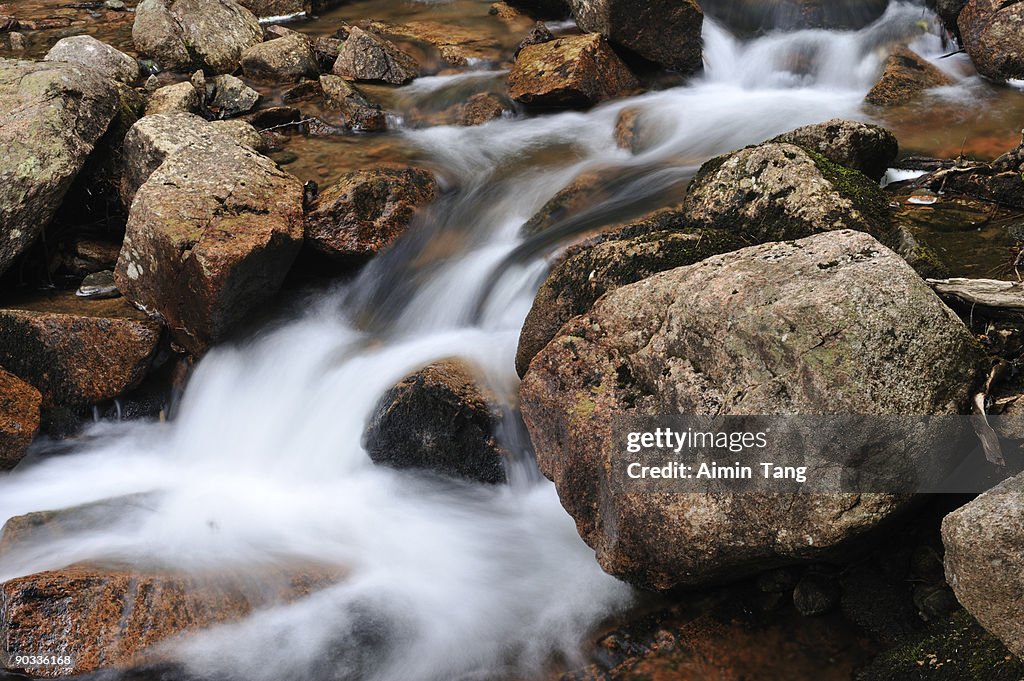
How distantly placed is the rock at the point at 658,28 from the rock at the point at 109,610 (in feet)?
24.1

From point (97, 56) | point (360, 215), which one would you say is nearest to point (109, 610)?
point (360, 215)

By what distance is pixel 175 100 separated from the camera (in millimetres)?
9484

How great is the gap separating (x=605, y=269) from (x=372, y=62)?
253 inches

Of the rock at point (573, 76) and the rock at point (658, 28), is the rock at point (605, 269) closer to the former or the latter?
the rock at point (573, 76)

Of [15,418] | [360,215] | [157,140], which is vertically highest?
[157,140]

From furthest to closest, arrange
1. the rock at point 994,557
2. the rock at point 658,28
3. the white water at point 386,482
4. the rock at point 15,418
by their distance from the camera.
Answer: the rock at point 658,28 → the rock at point 15,418 → the white water at point 386,482 → the rock at point 994,557

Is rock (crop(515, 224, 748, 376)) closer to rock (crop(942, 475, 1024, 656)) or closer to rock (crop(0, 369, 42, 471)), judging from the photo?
rock (crop(942, 475, 1024, 656))

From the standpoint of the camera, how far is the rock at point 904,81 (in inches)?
336

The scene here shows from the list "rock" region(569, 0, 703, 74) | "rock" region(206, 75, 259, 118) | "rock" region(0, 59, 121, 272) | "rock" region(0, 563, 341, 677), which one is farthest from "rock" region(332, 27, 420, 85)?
"rock" region(0, 563, 341, 677)

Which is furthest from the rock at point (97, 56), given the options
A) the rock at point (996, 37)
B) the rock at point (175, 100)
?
the rock at point (996, 37)

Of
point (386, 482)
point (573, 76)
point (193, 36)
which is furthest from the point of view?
point (193, 36)

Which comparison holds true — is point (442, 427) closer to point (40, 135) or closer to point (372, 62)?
point (40, 135)

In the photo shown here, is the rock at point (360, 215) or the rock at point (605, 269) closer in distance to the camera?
the rock at point (605, 269)

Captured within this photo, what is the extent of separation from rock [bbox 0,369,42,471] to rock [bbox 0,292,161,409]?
225 millimetres
